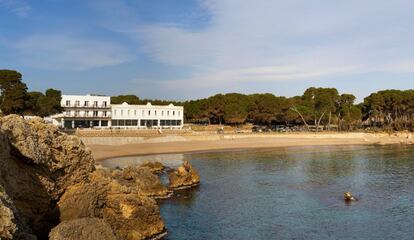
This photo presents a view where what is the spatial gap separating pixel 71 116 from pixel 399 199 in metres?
85.4

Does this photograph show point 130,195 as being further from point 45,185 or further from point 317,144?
point 317,144

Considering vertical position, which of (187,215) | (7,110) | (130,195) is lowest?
(187,215)

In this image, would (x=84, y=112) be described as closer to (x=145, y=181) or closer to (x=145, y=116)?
(x=145, y=116)

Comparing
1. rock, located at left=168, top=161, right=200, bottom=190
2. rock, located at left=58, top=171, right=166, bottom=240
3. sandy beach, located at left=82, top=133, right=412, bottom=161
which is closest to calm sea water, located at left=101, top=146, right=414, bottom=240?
rock, located at left=168, top=161, right=200, bottom=190

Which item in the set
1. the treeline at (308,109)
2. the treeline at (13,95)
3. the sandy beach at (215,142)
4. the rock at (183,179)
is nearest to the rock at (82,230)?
the rock at (183,179)

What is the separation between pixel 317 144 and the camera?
10425 cm

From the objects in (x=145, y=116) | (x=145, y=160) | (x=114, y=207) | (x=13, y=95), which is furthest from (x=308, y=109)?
(x=114, y=207)

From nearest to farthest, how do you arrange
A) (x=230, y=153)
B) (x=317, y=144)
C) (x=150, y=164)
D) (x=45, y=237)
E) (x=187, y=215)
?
(x=45, y=237)
(x=187, y=215)
(x=150, y=164)
(x=230, y=153)
(x=317, y=144)

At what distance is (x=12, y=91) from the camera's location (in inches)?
3268

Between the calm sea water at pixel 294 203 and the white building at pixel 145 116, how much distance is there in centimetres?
5399

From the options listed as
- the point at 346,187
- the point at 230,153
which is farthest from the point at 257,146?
the point at 346,187

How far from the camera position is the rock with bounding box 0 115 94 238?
18000 millimetres

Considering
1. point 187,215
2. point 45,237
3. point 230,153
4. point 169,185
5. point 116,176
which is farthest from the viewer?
point 230,153

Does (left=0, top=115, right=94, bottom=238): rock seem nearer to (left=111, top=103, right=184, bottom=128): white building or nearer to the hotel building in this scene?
the hotel building
